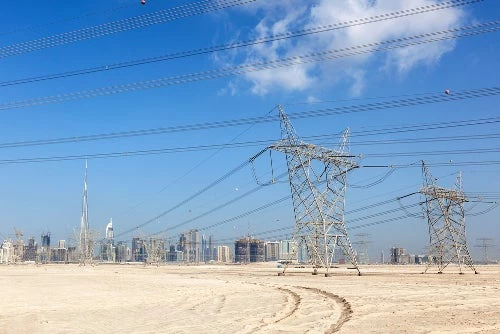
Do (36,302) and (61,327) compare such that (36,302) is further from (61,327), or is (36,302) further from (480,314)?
(480,314)

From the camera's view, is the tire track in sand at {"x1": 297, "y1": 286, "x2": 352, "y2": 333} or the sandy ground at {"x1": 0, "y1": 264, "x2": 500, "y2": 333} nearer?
the tire track in sand at {"x1": 297, "y1": 286, "x2": 352, "y2": 333}

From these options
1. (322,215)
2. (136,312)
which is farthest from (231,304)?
(322,215)

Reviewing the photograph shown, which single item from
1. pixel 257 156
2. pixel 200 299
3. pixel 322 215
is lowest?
pixel 200 299

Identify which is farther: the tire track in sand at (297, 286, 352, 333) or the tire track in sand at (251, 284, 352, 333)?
the tire track in sand at (251, 284, 352, 333)

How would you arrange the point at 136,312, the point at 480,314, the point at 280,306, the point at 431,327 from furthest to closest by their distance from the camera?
the point at 280,306, the point at 136,312, the point at 480,314, the point at 431,327

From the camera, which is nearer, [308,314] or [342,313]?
[308,314]

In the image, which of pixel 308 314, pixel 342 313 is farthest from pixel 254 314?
pixel 342 313

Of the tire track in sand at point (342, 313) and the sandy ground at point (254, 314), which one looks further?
the sandy ground at point (254, 314)

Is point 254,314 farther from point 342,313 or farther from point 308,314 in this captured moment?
point 342,313

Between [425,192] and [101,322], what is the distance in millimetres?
61189

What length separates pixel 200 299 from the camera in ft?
72.6

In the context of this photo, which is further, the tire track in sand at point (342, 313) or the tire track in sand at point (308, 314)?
the tire track in sand at point (308, 314)

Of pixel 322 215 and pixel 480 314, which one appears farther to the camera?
pixel 322 215

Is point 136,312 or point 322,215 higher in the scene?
point 322,215
